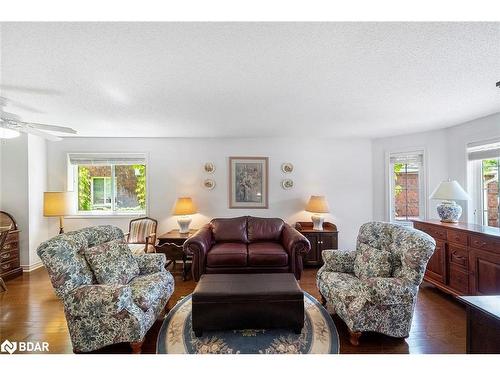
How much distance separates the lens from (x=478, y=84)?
203 centimetres

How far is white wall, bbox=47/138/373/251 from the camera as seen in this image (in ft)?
13.8

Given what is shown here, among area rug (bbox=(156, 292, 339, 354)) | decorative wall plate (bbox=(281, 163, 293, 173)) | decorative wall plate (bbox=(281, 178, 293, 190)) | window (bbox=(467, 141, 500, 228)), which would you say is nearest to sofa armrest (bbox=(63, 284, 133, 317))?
area rug (bbox=(156, 292, 339, 354))

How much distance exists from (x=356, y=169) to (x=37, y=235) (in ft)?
19.7

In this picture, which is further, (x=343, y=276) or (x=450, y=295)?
(x=450, y=295)

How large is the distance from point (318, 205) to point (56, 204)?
441 cm

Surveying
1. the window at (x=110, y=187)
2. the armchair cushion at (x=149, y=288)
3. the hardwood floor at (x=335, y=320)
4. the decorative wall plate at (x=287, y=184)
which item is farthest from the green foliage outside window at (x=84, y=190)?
the decorative wall plate at (x=287, y=184)

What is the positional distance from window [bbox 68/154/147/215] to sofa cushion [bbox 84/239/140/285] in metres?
2.21

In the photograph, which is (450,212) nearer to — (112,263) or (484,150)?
(484,150)

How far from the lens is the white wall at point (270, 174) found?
4.21 meters

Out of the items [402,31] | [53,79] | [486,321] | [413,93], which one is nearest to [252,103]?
[402,31]

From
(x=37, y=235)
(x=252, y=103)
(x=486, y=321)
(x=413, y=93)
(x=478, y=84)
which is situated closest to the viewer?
(x=486, y=321)

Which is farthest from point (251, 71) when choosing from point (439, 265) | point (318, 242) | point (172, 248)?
point (439, 265)

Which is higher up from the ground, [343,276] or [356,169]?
[356,169]

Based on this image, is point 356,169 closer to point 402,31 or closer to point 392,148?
point 392,148
